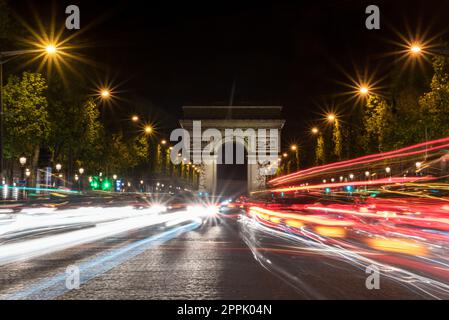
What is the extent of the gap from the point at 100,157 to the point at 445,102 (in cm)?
2917

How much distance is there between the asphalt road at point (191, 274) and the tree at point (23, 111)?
22.3 m

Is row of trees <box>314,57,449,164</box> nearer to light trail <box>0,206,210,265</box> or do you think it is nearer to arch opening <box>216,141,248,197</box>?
light trail <box>0,206,210,265</box>

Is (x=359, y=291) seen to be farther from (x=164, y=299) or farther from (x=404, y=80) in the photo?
(x=404, y=80)

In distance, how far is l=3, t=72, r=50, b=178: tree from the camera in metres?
34.6

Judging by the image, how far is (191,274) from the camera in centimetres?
968

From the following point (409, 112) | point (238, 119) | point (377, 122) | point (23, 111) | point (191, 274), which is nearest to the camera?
point (191, 274)

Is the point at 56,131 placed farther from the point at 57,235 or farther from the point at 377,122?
the point at 57,235

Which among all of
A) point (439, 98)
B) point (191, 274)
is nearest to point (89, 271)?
point (191, 274)

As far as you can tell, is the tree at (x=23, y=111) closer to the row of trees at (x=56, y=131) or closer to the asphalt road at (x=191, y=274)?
the row of trees at (x=56, y=131)

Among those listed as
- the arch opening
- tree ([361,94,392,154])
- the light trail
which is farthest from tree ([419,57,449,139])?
the arch opening

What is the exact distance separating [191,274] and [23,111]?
2796 cm

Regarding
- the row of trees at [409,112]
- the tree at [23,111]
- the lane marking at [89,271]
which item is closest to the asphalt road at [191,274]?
the lane marking at [89,271]

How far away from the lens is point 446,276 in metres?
9.31

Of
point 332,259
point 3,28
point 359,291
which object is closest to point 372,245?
point 332,259
